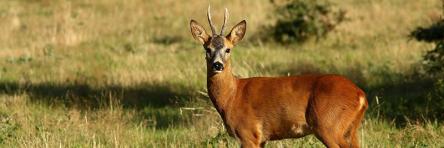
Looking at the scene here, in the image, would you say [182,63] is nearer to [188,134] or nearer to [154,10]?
[188,134]

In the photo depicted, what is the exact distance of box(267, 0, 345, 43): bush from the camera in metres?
22.1

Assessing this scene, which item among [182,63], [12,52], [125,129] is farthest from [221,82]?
[12,52]

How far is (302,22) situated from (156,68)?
631 cm

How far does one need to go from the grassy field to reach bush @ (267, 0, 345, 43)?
0.87ft

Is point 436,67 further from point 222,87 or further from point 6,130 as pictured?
point 6,130

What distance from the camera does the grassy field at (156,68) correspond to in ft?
34.6

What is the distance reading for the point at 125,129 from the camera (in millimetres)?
11227

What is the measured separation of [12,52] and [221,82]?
13.1m

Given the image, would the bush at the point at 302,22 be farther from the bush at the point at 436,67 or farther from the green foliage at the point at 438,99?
the green foliage at the point at 438,99

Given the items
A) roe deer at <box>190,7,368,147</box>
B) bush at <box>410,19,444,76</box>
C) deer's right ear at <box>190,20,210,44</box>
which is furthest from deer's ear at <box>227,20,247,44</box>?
bush at <box>410,19,444,76</box>

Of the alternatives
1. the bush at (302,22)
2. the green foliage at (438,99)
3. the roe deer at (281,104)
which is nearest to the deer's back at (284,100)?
the roe deer at (281,104)

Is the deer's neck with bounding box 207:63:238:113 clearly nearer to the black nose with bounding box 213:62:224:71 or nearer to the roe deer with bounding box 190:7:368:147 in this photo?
the roe deer with bounding box 190:7:368:147

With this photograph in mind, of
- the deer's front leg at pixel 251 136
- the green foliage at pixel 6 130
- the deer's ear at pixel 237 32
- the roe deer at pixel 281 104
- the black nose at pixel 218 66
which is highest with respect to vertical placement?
the deer's ear at pixel 237 32

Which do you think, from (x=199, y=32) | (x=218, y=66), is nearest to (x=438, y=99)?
(x=199, y=32)
